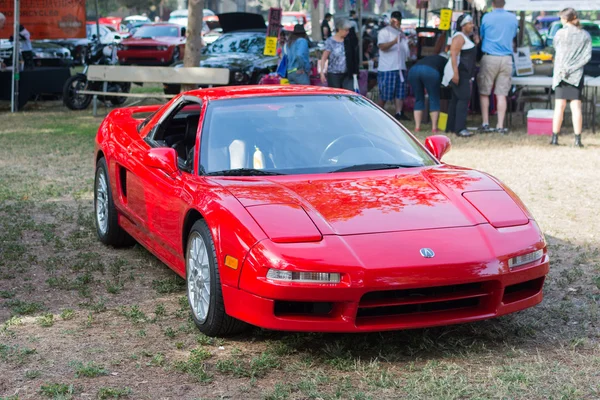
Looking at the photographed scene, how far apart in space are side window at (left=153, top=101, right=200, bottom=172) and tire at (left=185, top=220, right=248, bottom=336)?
1335mm

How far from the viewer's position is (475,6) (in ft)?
56.9

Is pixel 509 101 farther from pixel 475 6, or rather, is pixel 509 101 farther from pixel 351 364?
pixel 351 364

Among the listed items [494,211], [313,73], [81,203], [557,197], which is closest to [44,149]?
[81,203]

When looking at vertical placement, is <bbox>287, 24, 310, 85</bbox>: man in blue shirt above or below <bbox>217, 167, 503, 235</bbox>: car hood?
above

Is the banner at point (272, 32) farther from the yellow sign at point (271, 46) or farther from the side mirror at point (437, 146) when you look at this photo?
the side mirror at point (437, 146)

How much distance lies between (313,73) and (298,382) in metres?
12.7

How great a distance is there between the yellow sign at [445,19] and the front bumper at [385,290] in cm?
1086

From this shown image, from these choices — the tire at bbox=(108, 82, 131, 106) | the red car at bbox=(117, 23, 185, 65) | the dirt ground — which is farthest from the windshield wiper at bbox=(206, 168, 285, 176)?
the red car at bbox=(117, 23, 185, 65)

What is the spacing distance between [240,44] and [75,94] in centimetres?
401

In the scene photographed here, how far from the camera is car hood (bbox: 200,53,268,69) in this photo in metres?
18.7

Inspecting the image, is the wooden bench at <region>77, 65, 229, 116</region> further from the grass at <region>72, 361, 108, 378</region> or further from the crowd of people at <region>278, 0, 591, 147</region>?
the grass at <region>72, 361, 108, 378</region>

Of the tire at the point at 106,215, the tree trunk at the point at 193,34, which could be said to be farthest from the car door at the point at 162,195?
the tree trunk at the point at 193,34

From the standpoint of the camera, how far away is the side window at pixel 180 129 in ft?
20.6

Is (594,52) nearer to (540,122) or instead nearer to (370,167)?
(540,122)
